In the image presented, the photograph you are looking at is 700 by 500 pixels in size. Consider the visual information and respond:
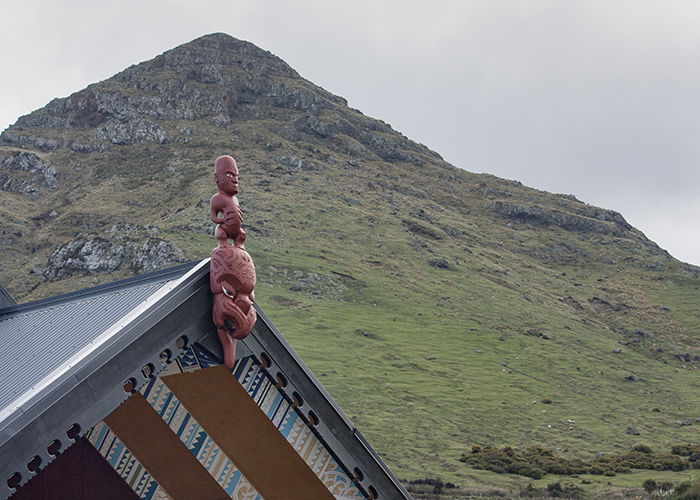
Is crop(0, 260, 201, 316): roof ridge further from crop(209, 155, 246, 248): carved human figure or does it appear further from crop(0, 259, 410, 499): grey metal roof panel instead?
crop(209, 155, 246, 248): carved human figure

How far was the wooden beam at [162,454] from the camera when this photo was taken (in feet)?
20.7

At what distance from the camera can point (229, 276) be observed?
5086 mm

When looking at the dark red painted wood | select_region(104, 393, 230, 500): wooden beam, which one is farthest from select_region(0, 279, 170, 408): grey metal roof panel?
the dark red painted wood

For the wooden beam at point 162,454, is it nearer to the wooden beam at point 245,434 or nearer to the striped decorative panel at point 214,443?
the striped decorative panel at point 214,443

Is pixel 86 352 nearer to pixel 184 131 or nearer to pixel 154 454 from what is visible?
pixel 154 454

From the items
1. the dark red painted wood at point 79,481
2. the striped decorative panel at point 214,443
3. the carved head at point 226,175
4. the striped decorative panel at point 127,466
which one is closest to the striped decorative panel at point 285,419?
the striped decorative panel at point 214,443

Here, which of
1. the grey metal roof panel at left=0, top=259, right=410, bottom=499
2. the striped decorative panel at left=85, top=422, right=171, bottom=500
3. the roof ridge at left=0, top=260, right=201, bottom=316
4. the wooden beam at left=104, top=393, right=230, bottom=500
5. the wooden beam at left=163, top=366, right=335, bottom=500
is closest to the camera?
the grey metal roof panel at left=0, top=259, right=410, bottom=499

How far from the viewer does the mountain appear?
63625 mm

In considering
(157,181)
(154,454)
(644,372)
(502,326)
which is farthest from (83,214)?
(154,454)

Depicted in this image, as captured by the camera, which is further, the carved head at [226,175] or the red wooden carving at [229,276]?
the carved head at [226,175]

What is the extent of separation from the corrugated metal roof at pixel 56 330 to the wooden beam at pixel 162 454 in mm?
825

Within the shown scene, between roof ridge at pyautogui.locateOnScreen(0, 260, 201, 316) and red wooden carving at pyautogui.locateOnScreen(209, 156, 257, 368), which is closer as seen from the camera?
red wooden carving at pyautogui.locateOnScreen(209, 156, 257, 368)

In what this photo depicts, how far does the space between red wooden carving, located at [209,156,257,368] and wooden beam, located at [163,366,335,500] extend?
0.40 metres

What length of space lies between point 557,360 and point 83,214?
8689cm
